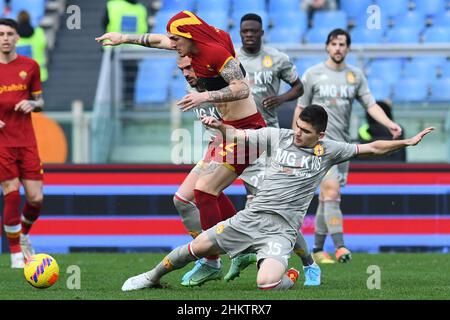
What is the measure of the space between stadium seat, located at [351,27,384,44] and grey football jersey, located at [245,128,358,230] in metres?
9.82

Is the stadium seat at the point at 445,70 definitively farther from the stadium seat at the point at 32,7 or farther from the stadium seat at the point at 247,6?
the stadium seat at the point at 32,7

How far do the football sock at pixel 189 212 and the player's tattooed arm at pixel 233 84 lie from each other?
133 cm

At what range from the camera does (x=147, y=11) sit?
20.4 metres

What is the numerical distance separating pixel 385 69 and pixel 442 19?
3013mm

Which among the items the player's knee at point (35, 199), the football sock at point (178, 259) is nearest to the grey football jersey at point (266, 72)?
the player's knee at point (35, 199)

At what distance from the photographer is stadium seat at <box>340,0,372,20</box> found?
790 inches

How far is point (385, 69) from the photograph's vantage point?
17.1 metres

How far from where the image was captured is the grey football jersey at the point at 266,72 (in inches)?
459

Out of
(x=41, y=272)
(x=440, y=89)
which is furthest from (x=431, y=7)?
(x=41, y=272)

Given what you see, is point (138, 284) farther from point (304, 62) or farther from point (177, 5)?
point (177, 5)

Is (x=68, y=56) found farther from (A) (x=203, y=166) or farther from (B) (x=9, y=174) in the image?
(A) (x=203, y=166)

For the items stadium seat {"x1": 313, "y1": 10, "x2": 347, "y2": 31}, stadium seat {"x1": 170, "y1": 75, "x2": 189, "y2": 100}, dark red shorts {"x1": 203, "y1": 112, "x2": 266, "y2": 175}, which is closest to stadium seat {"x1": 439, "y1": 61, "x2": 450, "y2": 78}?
stadium seat {"x1": 313, "y1": 10, "x2": 347, "y2": 31}

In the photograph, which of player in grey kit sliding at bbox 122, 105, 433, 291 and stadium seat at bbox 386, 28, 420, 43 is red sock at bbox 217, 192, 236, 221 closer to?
player in grey kit sliding at bbox 122, 105, 433, 291
